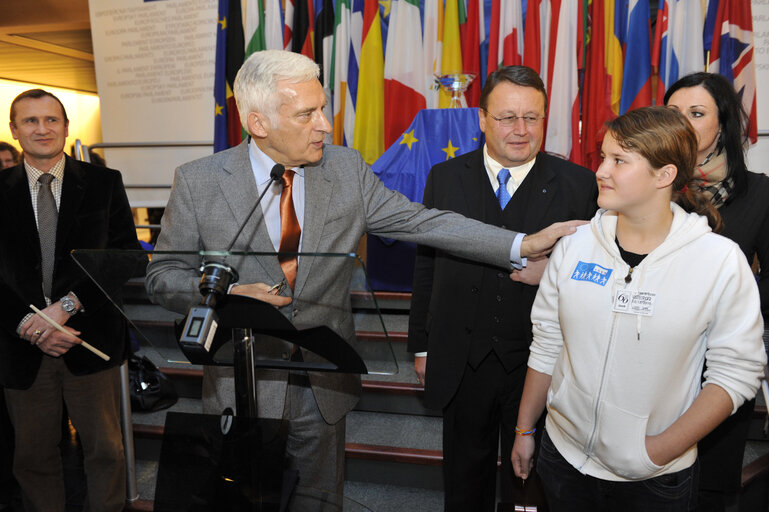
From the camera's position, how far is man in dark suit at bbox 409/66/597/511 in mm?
1994

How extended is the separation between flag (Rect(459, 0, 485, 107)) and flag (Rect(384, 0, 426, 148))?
338mm

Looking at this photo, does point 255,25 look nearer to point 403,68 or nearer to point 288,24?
point 288,24

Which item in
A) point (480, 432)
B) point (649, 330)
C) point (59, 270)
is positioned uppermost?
point (649, 330)

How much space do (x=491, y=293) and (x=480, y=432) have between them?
1.54 ft

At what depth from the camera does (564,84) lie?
420cm

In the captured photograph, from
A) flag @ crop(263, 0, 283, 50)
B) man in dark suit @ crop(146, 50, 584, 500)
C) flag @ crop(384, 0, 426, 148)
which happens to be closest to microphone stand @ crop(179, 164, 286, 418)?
man in dark suit @ crop(146, 50, 584, 500)

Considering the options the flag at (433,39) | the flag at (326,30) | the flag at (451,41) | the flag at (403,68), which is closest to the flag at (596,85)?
the flag at (451,41)

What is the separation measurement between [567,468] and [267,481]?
743 mm

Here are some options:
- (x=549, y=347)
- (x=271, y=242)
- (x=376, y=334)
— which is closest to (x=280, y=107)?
(x=271, y=242)

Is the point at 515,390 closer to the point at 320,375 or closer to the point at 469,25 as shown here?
the point at 320,375

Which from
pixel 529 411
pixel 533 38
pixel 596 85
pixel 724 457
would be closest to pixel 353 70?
pixel 533 38

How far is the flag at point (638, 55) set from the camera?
13.3 ft

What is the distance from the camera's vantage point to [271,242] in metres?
1.63

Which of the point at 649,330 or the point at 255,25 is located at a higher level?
the point at 255,25
